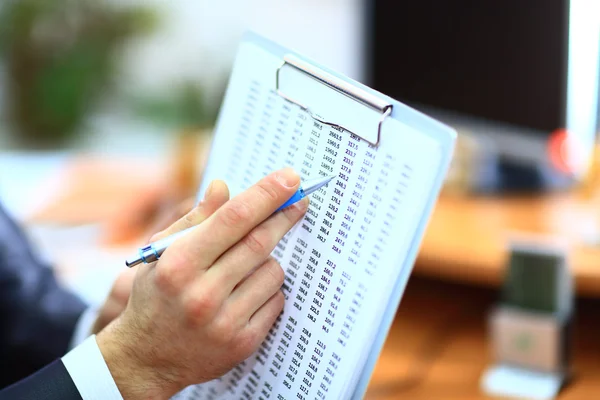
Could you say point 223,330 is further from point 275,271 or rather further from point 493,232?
point 493,232

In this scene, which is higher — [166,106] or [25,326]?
[25,326]

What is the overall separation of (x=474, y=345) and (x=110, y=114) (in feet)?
7.63

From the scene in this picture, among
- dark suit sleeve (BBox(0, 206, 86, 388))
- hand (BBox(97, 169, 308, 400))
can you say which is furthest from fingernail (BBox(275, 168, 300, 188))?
dark suit sleeve (BBox(0, 206, 86, 388))

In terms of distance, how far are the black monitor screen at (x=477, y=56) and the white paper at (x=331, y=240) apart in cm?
70

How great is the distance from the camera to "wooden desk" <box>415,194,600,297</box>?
3.51 ft

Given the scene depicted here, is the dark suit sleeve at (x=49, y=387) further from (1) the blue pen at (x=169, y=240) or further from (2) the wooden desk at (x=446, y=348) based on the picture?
(2) the wooden desk at (x=446, y=348)

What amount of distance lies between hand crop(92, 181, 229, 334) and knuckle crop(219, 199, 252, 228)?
0.15ft

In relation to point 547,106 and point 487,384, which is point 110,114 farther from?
point 487,384

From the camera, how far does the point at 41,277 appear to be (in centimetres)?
111

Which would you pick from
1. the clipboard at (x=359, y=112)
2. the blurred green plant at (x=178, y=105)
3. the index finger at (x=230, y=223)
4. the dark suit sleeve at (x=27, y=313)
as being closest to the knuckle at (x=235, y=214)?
the index finger at (x=230, y=223)

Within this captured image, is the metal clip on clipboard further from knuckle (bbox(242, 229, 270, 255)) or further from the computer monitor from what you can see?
the computer monitor

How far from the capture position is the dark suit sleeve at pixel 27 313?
105 centimetres

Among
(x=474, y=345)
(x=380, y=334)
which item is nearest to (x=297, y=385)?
(x=380, y=334)

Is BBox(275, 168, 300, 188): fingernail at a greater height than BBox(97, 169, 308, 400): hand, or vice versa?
BBox(275, 168, 300, 188): fingernail
